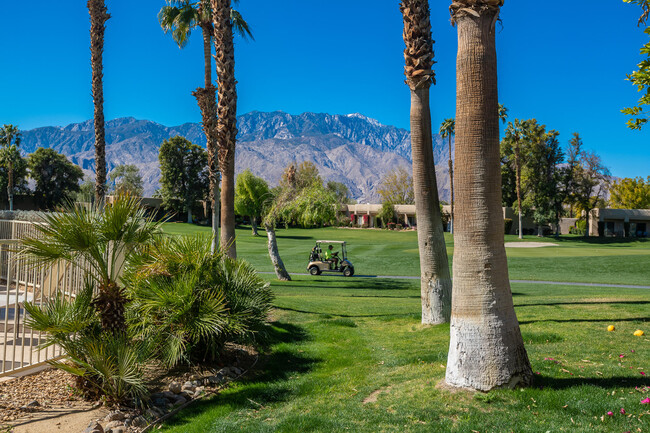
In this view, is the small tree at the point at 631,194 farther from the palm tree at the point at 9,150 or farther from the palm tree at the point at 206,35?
the palm tree at the point at 9,150

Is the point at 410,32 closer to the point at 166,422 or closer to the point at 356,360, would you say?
the point at 356,360

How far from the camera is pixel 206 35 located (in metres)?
17.8

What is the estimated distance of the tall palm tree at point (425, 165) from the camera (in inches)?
372

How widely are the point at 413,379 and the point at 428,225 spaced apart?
4.00m

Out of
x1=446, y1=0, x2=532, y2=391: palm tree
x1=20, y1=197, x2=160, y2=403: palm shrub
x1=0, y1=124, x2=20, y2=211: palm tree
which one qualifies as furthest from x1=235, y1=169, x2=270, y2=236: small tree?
x1=446, y1=0, x2=532, y2=391: palm tree

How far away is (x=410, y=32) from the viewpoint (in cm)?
948

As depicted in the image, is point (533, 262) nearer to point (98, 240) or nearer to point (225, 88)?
point (225, 88)

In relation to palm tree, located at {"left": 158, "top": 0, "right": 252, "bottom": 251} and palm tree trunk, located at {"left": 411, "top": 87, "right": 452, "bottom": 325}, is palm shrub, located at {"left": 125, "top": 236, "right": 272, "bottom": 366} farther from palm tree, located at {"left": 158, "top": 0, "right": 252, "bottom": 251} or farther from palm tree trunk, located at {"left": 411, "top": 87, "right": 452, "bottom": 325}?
palm tree, located at {"left": 158, "top": 0, "right": 252, "bottom": 251}

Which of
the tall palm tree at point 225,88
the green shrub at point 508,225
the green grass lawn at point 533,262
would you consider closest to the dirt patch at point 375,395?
the tall palm tree at point 225,88

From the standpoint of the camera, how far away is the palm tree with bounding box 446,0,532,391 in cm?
530

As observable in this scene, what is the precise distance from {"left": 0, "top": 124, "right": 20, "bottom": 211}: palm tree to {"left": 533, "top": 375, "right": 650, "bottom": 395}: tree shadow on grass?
6315cm

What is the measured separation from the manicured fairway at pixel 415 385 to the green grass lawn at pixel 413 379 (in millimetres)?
14

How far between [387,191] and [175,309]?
8650 cm

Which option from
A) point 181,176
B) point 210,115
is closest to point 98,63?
point 210,115
